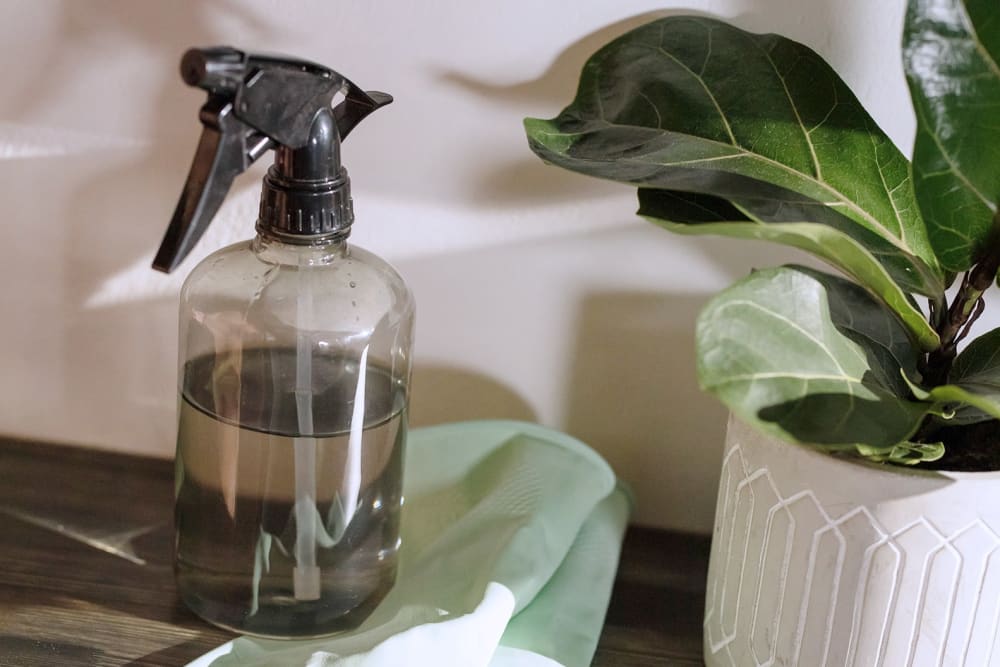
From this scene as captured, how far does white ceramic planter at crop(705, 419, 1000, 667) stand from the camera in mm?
420

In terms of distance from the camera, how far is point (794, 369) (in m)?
0.39

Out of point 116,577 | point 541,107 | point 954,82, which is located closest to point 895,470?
point 954,82

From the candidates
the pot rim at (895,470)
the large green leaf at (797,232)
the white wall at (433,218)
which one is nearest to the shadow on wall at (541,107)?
the white wall at (433,218)

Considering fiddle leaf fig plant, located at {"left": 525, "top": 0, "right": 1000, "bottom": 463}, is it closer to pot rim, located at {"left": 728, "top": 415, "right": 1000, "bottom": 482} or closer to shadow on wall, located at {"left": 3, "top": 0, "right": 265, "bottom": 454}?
pot rim, located at {"left": 728, "top": 415, "right": 1000, "bottom": 482}

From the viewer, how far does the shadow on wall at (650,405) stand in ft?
2.00

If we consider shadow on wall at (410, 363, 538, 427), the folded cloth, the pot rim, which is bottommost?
the folded cloth

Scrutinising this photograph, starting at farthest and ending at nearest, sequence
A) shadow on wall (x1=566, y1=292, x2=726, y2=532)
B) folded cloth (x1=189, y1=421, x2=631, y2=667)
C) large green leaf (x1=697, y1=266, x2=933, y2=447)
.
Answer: shadow on wall (x1=566, y1=292, x2=726, y2=532) < folded cloth (x1=189, y1=421, x2=631, y2=667) < large green leaf (x1=697, y1=266, x2=933, y2=447)

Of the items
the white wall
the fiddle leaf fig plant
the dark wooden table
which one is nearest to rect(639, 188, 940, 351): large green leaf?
the fiddle leaf fig plant

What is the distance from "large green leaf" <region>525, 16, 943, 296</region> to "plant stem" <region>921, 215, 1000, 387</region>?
0.04 feet

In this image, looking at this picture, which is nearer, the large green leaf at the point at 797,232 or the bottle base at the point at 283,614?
the large green leaf at the point at 797,232

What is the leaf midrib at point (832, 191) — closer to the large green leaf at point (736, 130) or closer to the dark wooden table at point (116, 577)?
the large green leaf at point (736, 130)

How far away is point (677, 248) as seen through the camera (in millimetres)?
589

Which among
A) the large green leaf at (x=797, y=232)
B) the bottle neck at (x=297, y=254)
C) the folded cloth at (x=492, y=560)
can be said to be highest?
the large green leaf at (x=797, y=232)

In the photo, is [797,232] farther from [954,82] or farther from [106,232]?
[106,232]
